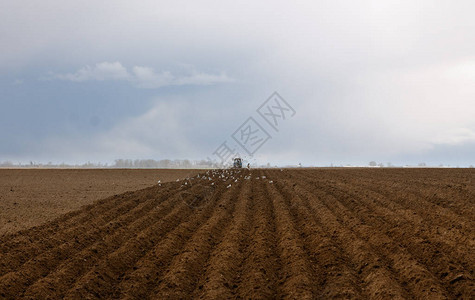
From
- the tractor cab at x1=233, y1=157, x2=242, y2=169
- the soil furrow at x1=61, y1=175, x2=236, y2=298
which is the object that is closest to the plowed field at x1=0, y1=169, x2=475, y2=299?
the soil furrow at x1=61, y1=175, x2=236, y2=298

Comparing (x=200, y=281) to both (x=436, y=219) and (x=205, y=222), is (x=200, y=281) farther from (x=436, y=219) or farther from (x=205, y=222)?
(x=436, y=219)

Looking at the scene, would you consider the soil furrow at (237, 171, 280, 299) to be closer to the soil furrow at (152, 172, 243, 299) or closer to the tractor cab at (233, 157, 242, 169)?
the soil furrow at (152, 172, 243, 299)

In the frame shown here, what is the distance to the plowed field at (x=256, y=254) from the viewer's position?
6.03 metres

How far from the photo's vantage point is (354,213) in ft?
38.2

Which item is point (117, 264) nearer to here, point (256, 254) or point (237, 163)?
point (256, 254)

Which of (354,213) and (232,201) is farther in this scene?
(232,201)

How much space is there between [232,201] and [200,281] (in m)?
8.61

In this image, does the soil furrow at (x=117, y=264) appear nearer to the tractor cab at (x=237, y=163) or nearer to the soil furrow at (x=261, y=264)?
the soil furrow at (x=261, y=264)

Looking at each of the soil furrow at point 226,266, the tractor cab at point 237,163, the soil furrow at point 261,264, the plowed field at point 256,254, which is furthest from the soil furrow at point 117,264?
the tractor cab at point 237,163

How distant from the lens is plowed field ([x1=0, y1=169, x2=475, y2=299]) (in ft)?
19.8

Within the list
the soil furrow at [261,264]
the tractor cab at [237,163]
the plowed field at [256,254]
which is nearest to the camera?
the soil furrow at [261,264]

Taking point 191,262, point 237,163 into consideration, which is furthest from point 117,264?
point 237,163

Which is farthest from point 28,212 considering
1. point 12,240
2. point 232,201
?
point 232,201

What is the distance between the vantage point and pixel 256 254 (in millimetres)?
7641
